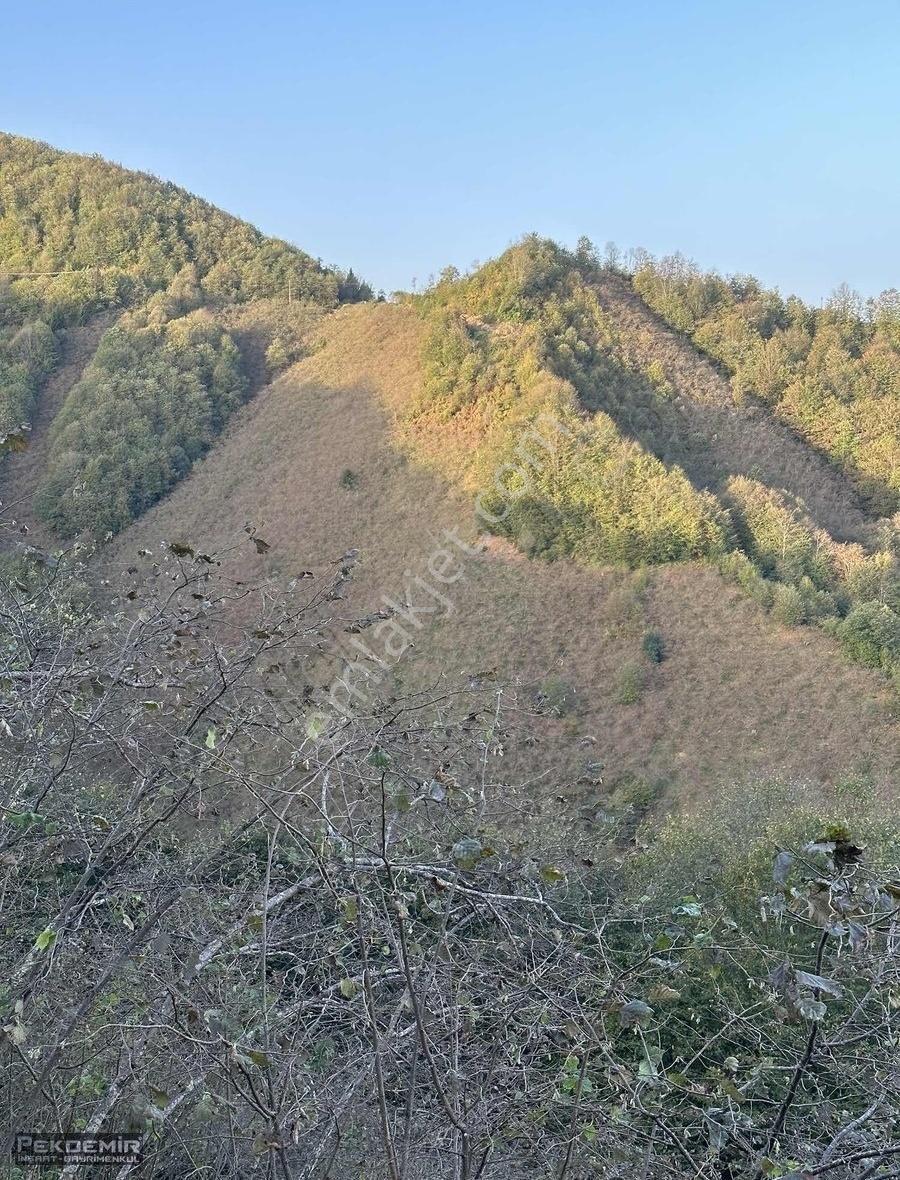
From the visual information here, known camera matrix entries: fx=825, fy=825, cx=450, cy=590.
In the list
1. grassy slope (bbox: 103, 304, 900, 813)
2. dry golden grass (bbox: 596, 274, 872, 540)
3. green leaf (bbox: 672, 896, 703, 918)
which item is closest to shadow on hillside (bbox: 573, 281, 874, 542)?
dry golden grass (bbox: 596, 274, 872, 540)

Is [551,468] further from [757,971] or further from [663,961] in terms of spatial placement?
[663,961]

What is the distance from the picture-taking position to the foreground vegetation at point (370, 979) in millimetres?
1386

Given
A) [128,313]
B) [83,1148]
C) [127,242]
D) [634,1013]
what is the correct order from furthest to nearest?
[127,242], [128,313], [83,1148], [634,1013]

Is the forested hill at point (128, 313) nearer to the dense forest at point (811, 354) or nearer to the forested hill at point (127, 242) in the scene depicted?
the forested hill at point (127, 242)

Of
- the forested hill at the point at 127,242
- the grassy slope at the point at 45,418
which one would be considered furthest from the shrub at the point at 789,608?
the forested hill at the point at 127,242

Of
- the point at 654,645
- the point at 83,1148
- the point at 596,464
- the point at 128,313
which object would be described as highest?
the point at 128,313

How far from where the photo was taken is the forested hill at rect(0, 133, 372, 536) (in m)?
20.2

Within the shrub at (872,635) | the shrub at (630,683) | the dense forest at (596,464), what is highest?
the dense forest at (596,464)

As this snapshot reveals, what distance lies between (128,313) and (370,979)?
28.2 meters

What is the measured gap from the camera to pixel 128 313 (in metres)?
26.1

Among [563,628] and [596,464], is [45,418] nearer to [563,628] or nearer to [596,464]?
[596,464]

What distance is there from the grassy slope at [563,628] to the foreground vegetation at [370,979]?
18.5 ft

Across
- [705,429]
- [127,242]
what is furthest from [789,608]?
[127,242]

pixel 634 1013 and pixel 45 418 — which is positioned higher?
pixel 45 418
